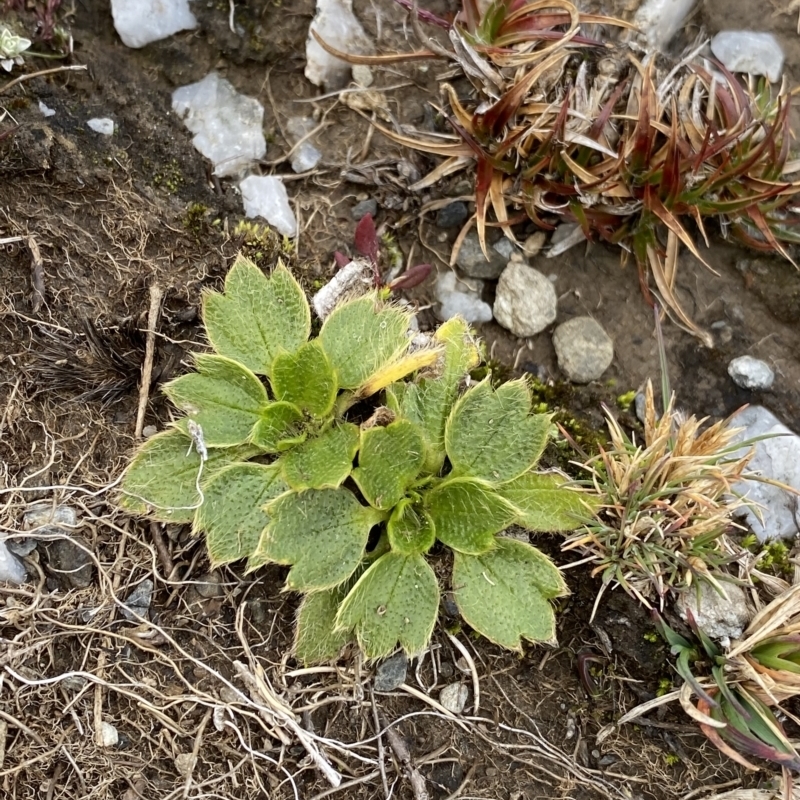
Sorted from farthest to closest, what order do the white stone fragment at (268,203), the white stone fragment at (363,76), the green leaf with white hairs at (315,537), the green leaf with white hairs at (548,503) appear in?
the white stone fragment at (363,76), the white stone fragment at (268,203), the green leaf with white hairs at (548,503), the green leaf with white hairs at (315,537)

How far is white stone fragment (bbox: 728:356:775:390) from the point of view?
2484mm

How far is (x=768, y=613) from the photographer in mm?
2119

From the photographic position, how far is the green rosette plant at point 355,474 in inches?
Result: 80.7

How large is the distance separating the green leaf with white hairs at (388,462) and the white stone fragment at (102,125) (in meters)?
1.30

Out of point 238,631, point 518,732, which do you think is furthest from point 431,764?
point 238,631

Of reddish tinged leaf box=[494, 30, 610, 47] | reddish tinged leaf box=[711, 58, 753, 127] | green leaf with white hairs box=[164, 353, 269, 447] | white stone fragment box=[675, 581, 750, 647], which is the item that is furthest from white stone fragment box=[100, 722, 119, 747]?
reddish tinged leaf box=[711, 58, 753, 127]

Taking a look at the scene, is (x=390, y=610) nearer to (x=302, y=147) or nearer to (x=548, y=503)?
(x=548, y=503)

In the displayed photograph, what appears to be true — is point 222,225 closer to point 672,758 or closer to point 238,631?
point 238,631

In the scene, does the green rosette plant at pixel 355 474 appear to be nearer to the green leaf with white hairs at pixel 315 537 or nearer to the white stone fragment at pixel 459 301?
the green leaf with white hairs at pixel 315 537

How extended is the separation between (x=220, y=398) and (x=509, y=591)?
1017 millimetres

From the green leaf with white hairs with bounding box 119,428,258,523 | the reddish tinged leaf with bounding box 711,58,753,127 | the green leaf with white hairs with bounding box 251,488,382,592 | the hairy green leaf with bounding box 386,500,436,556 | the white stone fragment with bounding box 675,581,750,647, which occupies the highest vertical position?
the reddish tinged leaf with bounding box 711,58,753,127

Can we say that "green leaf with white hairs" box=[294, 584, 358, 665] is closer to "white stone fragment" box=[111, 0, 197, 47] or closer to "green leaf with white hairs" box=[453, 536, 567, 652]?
"green leaf with white hairs" box=[453, 536, 567, 652]

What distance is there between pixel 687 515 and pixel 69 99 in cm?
230

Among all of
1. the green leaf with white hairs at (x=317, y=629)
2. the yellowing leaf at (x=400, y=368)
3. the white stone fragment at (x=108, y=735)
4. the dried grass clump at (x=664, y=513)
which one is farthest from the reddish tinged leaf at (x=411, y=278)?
the white stone fragment at (x=108, y=735)
